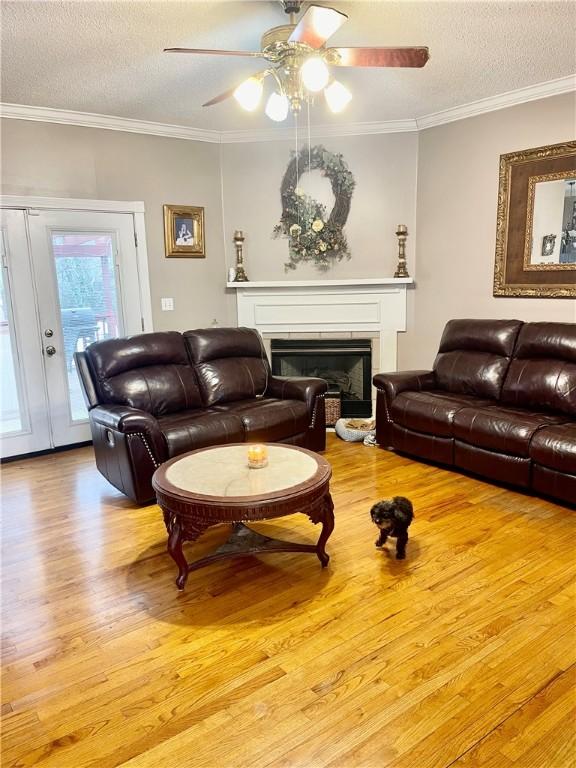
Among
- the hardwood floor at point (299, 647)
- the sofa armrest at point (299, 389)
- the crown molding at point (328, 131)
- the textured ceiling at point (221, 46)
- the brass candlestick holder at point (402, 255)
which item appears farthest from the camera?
the brass candlestick holder at point (402, 255)

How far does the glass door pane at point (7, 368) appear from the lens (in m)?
4.27

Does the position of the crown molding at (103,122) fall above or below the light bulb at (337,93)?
above

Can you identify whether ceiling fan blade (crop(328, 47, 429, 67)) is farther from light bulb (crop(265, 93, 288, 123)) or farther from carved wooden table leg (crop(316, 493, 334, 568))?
carved wooden table leg (crop(316, 493, 334, 568))

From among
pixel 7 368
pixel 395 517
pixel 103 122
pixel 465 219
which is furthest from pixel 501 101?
pixel 7 368

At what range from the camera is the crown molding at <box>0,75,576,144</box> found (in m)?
4.11

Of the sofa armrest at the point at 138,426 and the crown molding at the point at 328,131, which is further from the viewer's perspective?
the crown molding at the point at 328,131

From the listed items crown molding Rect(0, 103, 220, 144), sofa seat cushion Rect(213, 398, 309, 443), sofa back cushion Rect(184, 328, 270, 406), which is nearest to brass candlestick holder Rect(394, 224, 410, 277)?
sofa back cushion Rect(184, 328, 270, 406)

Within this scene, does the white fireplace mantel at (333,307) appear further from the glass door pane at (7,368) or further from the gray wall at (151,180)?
the glass door pane at (7,368)

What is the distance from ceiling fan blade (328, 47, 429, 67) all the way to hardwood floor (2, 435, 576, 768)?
93.6 inches

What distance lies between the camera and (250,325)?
5.51 m

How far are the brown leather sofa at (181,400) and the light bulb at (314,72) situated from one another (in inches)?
80.7

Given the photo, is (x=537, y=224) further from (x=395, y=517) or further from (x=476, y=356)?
(x=395, y=517)

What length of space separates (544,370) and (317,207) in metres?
2.61

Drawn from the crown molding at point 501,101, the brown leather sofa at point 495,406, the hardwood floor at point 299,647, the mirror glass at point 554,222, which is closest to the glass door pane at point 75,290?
the hardwood floor at point 299,647
